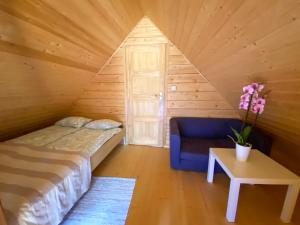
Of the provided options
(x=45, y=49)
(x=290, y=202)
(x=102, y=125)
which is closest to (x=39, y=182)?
(x=45, y=49)

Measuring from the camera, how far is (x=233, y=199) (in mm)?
1555

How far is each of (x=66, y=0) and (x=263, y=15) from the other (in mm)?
1331

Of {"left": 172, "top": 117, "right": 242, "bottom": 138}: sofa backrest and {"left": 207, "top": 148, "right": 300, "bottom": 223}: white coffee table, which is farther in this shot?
{"left": 172, "top": 117, "right": 242, "bottom": 138}: sofa backrest

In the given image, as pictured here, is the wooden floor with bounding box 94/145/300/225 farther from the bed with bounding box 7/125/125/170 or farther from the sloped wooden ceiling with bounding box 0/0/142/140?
the sloped wooden ceiling with bounding box 0/0/142/140

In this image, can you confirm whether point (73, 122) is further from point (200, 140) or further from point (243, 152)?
point (243, 152)

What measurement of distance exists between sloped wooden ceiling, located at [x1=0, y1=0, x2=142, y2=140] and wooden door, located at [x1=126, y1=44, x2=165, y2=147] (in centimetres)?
65

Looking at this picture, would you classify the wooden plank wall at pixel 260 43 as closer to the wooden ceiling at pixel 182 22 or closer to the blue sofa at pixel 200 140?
the wooden ceiling at pixel 182 22

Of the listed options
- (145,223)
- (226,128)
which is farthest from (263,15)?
(226,128)

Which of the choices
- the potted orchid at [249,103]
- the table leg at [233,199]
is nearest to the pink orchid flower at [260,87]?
the potted orchid at [249,103]

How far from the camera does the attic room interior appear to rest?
121 cm

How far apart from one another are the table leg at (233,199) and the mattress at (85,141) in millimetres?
1601

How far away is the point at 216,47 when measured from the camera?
1.62 m

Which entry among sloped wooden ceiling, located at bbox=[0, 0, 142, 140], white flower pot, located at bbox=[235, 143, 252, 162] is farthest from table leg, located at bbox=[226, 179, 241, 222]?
sloped wooden ceiling, located at bbox=[0, 0, 142, 140]

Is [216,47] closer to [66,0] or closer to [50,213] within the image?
[66,0]
